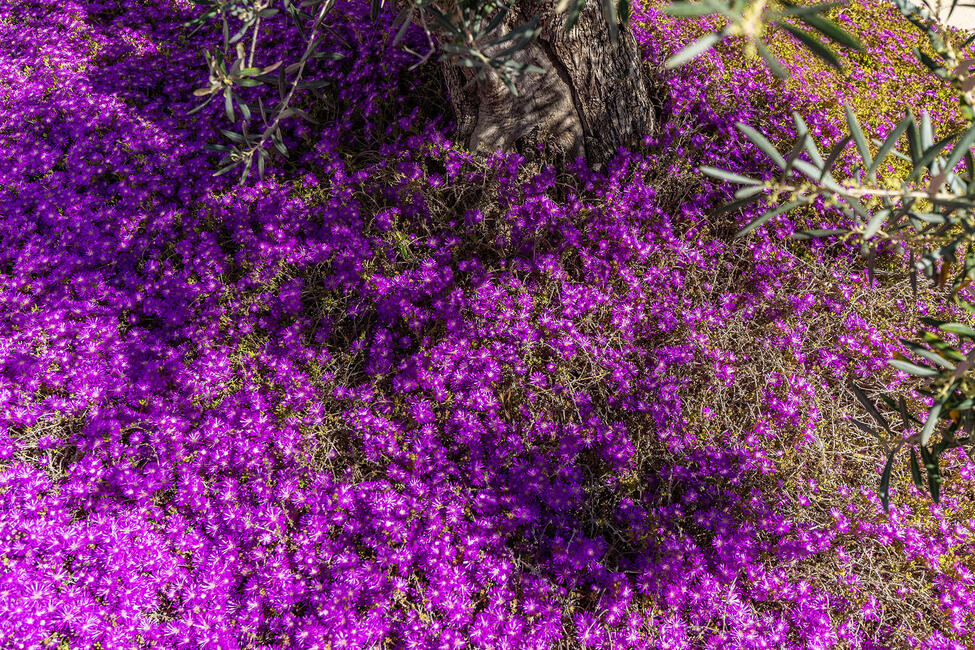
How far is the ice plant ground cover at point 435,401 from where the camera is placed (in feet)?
8.07

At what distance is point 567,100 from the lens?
3559 mm

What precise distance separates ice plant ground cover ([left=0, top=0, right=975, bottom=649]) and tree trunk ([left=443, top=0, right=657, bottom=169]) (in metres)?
0.19

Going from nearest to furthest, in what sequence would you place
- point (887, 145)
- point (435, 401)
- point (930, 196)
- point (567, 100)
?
1. point (930, 196)
2. point (887, 145)
3. point (435, 401)
4. point (567, 100)

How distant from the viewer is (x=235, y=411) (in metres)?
2.90

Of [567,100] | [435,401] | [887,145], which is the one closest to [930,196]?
[887,145]

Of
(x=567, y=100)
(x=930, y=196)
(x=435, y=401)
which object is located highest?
(x=930, y=196)

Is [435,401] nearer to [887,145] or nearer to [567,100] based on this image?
[567,100]

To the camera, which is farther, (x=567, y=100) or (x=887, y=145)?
(x=567, y=100)

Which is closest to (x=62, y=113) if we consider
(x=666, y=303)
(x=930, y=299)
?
(x=666, y=303)

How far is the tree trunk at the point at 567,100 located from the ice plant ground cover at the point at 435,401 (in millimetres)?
193

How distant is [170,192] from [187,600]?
2.72m

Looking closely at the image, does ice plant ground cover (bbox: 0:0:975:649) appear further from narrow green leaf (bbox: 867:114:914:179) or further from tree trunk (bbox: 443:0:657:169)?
narrow green leaf (bbox: 867:114:914:179)

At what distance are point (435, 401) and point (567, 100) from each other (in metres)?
2.13

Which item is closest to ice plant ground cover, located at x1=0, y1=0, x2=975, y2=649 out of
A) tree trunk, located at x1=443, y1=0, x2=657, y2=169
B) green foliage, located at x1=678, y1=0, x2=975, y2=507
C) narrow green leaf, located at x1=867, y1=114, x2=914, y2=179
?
tree trunk, located at x1=443, y1=0, x2=657, y2=169
